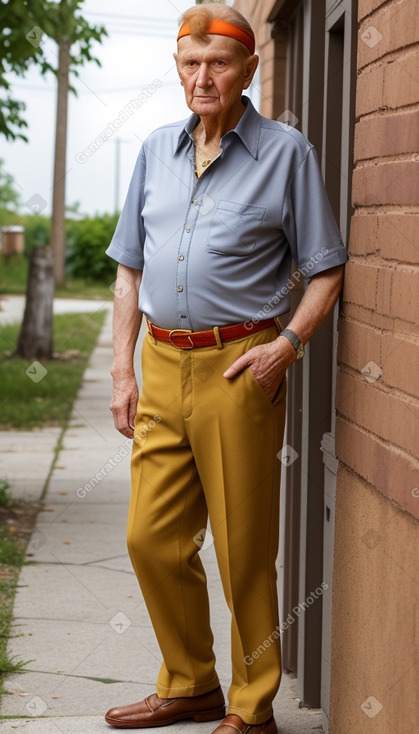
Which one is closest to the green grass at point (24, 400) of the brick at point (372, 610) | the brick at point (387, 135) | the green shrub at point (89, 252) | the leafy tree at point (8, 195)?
the brick at point (372, 610)

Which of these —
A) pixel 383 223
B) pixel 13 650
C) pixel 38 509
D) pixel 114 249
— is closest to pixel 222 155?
pixel 114 249

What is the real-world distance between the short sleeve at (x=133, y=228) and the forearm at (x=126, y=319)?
0.05m

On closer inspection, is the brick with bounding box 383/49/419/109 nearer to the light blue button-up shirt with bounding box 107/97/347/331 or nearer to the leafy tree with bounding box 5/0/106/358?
the light blue button-up shirt with bounding box 107/97/347/331

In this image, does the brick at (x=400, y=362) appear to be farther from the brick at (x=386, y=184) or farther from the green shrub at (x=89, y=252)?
the green shrub at (x=89, y=252)

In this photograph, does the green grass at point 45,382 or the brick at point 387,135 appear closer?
the brick at point 387,135

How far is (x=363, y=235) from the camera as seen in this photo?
302 centimetres

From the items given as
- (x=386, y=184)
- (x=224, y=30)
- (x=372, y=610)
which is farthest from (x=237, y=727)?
(x=224, y=30)

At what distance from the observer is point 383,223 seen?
9.18 feet

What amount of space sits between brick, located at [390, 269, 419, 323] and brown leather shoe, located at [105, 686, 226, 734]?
166 centimetres

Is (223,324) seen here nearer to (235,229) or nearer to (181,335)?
(181,335)

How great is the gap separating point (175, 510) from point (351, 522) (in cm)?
66

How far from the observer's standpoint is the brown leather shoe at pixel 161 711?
12.3 feet

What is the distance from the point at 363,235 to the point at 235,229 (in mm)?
430

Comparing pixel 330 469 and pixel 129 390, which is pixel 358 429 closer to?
pixel 330 469
